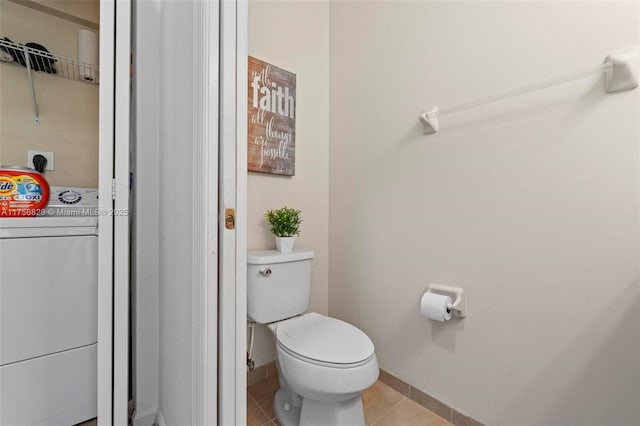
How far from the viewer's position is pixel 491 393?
1110 millimetres

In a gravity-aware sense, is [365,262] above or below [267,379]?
above

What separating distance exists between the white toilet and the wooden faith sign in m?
0.52

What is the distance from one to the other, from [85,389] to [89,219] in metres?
0.68

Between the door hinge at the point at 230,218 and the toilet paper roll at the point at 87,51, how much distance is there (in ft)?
3.86

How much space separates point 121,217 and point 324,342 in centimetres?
91

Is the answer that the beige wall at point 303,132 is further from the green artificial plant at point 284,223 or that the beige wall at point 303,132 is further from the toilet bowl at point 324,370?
the toilet bowl at point 324,370

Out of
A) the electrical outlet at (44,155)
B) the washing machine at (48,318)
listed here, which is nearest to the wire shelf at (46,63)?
the electrical outlet at (44,155)

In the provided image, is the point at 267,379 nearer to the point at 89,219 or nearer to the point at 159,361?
the point at 159,361

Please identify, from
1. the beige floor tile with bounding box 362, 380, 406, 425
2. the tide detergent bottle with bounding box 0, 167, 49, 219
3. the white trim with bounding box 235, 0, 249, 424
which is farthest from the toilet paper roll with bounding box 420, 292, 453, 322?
the tide detergent bottle with bounding box 0, 167, 49, 219

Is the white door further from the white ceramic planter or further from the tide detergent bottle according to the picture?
the white ceramic planter

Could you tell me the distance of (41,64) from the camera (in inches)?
46.2

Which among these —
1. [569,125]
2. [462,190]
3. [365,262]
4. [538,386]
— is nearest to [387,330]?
[365,262]

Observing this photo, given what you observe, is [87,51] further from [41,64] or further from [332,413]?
[332,413]

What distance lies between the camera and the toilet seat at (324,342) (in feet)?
3.26
